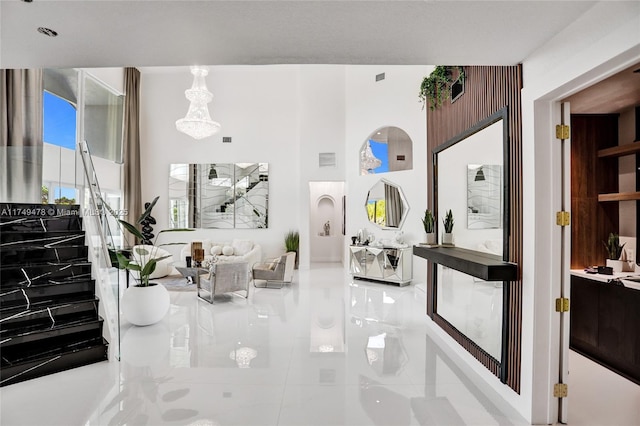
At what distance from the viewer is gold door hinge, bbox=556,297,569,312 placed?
2.50 meters

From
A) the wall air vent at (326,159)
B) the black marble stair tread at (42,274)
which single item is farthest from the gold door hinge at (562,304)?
the wall air vent at (326,159)

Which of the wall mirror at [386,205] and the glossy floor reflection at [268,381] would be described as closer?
the glossy floor reflection at [268,381]

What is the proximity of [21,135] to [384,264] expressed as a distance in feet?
23.0

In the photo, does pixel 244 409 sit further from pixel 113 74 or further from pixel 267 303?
pixel 113 74

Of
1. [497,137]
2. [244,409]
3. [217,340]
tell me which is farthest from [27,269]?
[497,137]

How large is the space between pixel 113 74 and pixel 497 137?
960 cm

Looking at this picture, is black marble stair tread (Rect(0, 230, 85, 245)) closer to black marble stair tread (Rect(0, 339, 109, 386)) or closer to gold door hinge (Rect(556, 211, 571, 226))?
black marble stair tread (Rect(0, 339, 109, 386))

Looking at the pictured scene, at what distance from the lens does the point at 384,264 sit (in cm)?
759

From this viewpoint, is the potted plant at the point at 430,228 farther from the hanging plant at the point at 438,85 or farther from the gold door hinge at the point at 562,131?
the gold door hinge at the point at 562,131

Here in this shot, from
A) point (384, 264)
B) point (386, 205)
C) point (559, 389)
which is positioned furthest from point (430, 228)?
point (386, 205)

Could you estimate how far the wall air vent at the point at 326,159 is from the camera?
9765mm

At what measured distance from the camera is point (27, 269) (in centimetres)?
369

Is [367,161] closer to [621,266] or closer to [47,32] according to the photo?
[621,266]

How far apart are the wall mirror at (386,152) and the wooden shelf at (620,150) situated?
440cm
